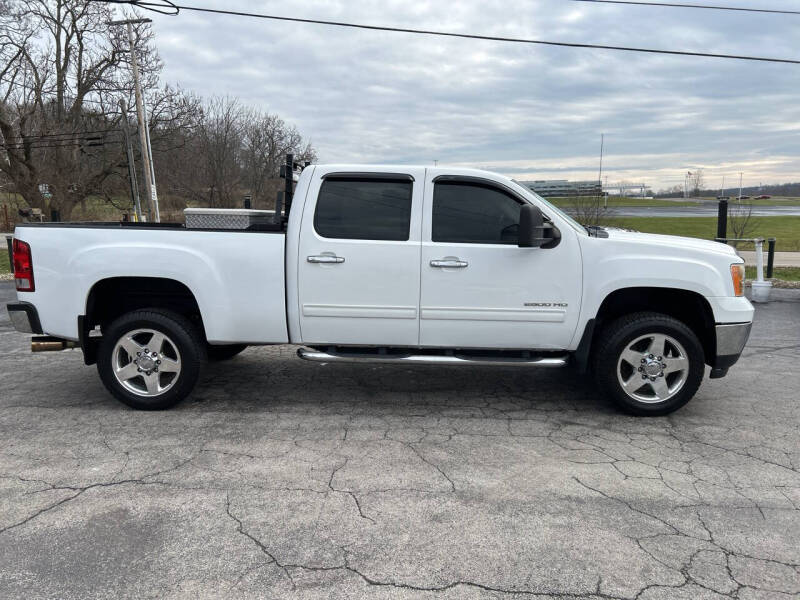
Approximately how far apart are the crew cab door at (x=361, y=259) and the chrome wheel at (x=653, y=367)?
1696mm

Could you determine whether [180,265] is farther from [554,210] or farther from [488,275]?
[554,210]

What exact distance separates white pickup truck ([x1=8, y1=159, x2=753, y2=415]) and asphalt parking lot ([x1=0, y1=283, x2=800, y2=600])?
19.3 inches

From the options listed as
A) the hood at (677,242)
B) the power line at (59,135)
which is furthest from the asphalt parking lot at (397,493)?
the power line at (59,135)

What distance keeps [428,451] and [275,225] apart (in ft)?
7.08

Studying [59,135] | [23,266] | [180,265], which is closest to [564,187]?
[180,265]

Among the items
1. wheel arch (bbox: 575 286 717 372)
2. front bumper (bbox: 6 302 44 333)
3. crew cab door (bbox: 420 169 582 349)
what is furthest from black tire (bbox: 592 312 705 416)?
front bumper (bbox: 6 302 44 333)

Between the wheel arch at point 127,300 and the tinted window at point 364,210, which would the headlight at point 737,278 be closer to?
the tinted window at point 364,210

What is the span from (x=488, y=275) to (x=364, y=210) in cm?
111

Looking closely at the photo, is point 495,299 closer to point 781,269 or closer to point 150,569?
point 150,569

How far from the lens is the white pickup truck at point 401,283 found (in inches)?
175

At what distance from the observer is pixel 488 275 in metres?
4.44

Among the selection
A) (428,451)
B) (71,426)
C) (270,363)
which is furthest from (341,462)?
(270,363)

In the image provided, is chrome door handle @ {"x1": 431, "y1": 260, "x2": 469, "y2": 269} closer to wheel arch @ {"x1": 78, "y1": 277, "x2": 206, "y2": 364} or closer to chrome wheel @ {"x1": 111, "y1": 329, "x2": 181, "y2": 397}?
wheel arch @ {"x1": 78, "y1": 277, "x2": 206, "y2": 364}

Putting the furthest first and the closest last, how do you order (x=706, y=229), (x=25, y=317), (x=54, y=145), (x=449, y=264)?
1. (x=706, y=229)
2. (x=54, y=145)
3. (x=25, y=317)
4. (x=449, y=264)
